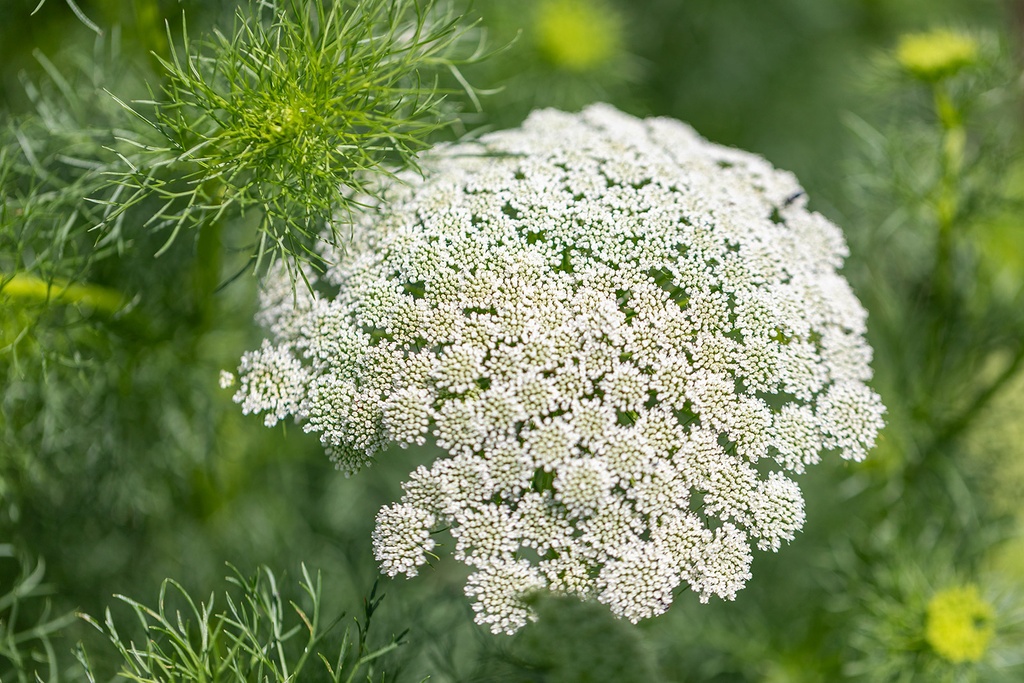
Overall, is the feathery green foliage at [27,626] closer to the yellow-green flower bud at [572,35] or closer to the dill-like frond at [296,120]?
the dill-like frond at [296,120]

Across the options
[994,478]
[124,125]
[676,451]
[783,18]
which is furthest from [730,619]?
[783,18]

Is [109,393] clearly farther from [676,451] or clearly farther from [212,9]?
[676,451]

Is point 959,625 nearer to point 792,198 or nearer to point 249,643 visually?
point 792,198

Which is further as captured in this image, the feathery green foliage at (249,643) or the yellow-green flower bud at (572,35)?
the yellow-green flower bud at (572,35)

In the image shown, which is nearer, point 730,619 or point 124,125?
point 124,125

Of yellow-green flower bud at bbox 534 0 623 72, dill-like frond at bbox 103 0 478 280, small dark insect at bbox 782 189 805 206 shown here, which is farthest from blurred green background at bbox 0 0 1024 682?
small dark insect at bbox 782 189 805 206

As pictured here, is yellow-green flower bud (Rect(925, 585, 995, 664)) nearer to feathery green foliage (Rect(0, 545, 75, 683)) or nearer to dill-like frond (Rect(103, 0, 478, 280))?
dill-like frond (Rect(103, 0, 478, 280))

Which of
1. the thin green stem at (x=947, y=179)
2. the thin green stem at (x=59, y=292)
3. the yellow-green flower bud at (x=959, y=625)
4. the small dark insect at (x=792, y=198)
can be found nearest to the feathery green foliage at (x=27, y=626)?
the thin green stem at (x=59, y=292)
